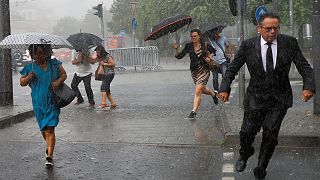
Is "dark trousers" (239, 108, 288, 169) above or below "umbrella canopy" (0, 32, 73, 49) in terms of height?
below

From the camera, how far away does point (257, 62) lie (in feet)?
18.7

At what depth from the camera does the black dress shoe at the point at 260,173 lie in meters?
5.82

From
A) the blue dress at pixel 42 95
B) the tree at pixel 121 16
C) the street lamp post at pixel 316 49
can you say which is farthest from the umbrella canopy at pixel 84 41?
the tree at pixel 121 16

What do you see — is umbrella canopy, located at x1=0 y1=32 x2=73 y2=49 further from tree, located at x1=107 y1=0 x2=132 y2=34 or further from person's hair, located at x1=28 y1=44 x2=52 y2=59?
Answer: tree, located at x1=107 y1=0 x2=132 y2=34

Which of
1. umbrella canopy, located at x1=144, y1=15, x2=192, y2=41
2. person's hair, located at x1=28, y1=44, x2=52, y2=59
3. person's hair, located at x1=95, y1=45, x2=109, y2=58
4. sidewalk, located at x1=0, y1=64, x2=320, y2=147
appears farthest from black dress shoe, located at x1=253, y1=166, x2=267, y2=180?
person's hair, located at x1=95, y1=45, x2=109, y2=58

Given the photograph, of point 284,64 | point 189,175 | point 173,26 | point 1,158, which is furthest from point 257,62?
point 173,26

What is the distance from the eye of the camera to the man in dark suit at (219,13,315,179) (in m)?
5.63

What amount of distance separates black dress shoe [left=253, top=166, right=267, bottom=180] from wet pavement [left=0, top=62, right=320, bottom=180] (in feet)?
0.57

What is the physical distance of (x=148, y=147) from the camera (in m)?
7.84

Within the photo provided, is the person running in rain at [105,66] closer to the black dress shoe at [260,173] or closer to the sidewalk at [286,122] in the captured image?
the sidewalk at [286,122]

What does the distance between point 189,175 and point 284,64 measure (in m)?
1.61

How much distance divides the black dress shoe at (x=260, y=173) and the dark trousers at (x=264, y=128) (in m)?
0.04

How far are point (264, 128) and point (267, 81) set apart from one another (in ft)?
1.66

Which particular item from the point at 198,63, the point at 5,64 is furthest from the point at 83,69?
the point at 198,63
